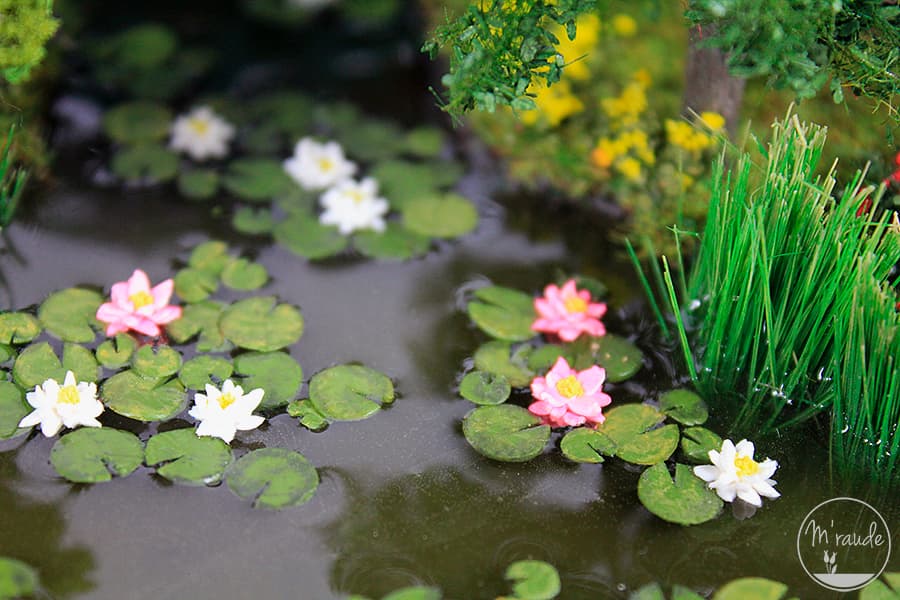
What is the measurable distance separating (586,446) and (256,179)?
1.42 meters

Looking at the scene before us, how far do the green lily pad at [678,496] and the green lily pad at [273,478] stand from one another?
749 millimetres

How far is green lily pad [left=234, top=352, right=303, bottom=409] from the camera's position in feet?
7.22

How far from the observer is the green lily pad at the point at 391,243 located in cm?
266

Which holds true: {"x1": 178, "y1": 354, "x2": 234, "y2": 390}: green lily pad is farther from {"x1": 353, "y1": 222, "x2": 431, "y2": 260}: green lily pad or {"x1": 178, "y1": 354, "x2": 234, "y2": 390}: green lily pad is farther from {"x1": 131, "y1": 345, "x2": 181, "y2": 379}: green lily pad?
{"x1": 353, "y1": 222, "x2": 431, "y2": 260}: green lily pad

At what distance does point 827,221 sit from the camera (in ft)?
6.48

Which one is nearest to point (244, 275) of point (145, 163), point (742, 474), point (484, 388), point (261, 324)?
point (261, 324)

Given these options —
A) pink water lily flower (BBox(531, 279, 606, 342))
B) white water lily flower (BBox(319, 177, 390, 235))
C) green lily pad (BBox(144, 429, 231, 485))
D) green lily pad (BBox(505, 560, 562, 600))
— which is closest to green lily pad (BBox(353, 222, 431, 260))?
white water lily flower (BBox(319, 177, 390, 235))

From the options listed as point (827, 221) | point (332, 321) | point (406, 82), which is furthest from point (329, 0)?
point (827, 221)

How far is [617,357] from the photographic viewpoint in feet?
7.70

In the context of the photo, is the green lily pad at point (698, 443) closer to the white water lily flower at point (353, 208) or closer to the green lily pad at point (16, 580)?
the white water lily flower at point (353, 208)

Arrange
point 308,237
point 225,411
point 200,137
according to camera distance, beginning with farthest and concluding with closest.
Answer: point 200,137
point 308,237
point 225,411

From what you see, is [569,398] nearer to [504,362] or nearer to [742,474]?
[504,362]

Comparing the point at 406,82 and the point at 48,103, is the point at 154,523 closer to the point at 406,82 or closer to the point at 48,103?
the point at 48,103

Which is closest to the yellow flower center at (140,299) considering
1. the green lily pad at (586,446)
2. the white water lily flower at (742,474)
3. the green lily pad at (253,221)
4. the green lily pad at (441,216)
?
the green lily pad at (253,221)
